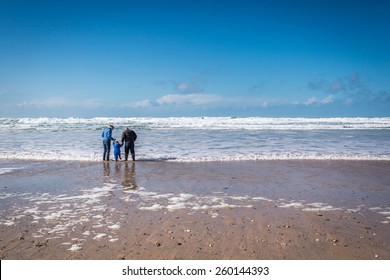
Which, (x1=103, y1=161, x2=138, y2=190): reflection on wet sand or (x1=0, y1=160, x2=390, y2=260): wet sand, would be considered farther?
(x1=103, y1=161, x2=138, y2=190): reflection on wet sand

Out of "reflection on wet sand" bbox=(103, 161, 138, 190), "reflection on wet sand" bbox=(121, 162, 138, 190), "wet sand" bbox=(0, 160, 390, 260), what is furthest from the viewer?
"reflection on wet sand" bbox=(103, 161, 138, 190)

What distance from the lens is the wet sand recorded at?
5.31 meters

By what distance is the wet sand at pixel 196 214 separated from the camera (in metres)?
5.31

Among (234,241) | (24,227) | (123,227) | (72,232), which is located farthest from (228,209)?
(24,227)

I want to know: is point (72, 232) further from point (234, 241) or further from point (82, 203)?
point (234, 241)

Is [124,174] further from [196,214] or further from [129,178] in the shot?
[196,214]

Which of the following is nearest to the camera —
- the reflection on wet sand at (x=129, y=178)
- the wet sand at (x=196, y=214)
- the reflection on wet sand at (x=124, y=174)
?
the wet sand at (x=196, y=214)

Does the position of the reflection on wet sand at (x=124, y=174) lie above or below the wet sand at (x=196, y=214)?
above

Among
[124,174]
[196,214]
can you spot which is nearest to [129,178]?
[124,174]

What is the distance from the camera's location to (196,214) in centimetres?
725

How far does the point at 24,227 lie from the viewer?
253 inches

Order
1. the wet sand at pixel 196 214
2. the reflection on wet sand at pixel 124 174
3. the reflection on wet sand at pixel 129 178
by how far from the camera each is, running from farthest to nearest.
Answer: the reflection on wet sand at pixel 124 174, the reflection on wet sand at pixel 129 178, the wet sand at pixel 196 214

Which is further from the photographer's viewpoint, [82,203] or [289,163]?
[289,163]
